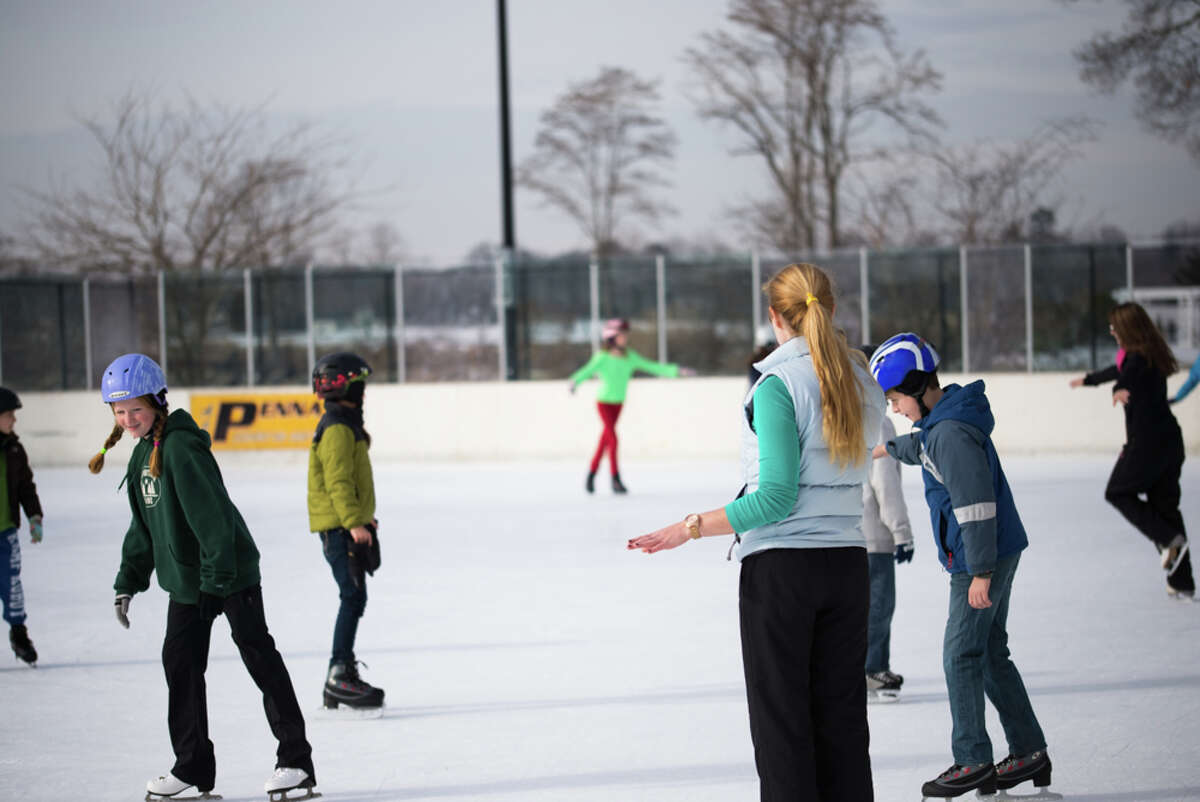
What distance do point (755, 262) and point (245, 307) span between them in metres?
7.67

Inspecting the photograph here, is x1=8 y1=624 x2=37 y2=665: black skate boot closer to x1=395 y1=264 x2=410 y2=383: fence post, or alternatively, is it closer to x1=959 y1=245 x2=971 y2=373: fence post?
x1=395 y1=264 x2=410 y2=383: fence post

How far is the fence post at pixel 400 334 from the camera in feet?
63.7

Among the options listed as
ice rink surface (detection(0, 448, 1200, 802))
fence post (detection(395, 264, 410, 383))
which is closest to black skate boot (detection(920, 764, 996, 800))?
ice rink surface (detection(0, 448, 1200, 802))

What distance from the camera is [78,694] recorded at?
5.81m

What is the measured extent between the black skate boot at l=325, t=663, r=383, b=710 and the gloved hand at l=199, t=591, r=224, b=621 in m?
1.23

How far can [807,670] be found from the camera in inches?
127

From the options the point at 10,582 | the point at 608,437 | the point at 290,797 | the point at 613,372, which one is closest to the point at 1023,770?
the point at 290,797

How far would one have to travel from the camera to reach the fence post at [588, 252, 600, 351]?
757 inches

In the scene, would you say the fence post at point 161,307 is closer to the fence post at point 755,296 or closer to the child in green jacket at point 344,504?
the fence post at point 755,296

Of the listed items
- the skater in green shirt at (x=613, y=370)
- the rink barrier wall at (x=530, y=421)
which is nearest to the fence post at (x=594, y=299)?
the rink barrier wall at (x=530, y=421)

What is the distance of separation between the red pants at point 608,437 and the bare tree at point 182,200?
681 inches

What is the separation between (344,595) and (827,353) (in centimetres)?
286

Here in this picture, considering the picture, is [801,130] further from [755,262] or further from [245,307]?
[245,307]

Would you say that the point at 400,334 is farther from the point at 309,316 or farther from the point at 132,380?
the point at 132,380
